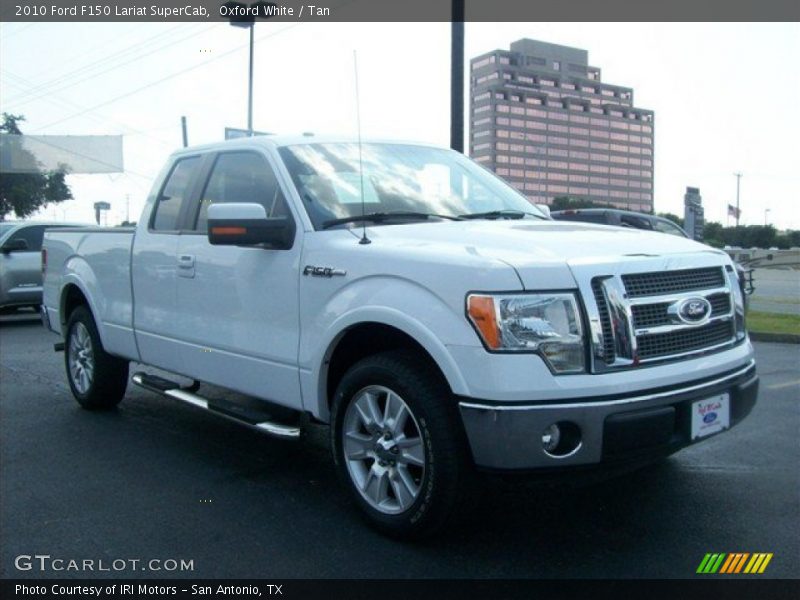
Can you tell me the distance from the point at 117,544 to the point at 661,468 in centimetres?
305

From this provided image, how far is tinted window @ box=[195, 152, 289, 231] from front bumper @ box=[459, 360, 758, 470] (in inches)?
74.5

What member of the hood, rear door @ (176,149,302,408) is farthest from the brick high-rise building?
the hood

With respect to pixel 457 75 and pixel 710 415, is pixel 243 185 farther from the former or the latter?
pixel 457 75

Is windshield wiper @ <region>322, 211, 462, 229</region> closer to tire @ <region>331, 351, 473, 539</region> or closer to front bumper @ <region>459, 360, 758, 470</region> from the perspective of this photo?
tire @ <region>331, 351, 473, 539</region>

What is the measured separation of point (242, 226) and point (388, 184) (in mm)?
977

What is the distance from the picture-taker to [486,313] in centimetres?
338

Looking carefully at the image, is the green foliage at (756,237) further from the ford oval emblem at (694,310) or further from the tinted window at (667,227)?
the ford oval emblem at (694,310)

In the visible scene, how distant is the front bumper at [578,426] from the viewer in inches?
130

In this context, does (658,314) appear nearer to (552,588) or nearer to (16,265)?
(552,588)

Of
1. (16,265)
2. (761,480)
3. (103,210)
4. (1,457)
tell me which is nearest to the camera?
(761,480)

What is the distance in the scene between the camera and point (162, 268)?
5.57 metres

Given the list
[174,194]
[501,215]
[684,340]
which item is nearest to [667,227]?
[501,215]

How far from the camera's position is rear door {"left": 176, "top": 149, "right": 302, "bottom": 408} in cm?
448

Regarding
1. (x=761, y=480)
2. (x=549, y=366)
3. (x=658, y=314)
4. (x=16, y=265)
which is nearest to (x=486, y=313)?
(x=549, y=366)
